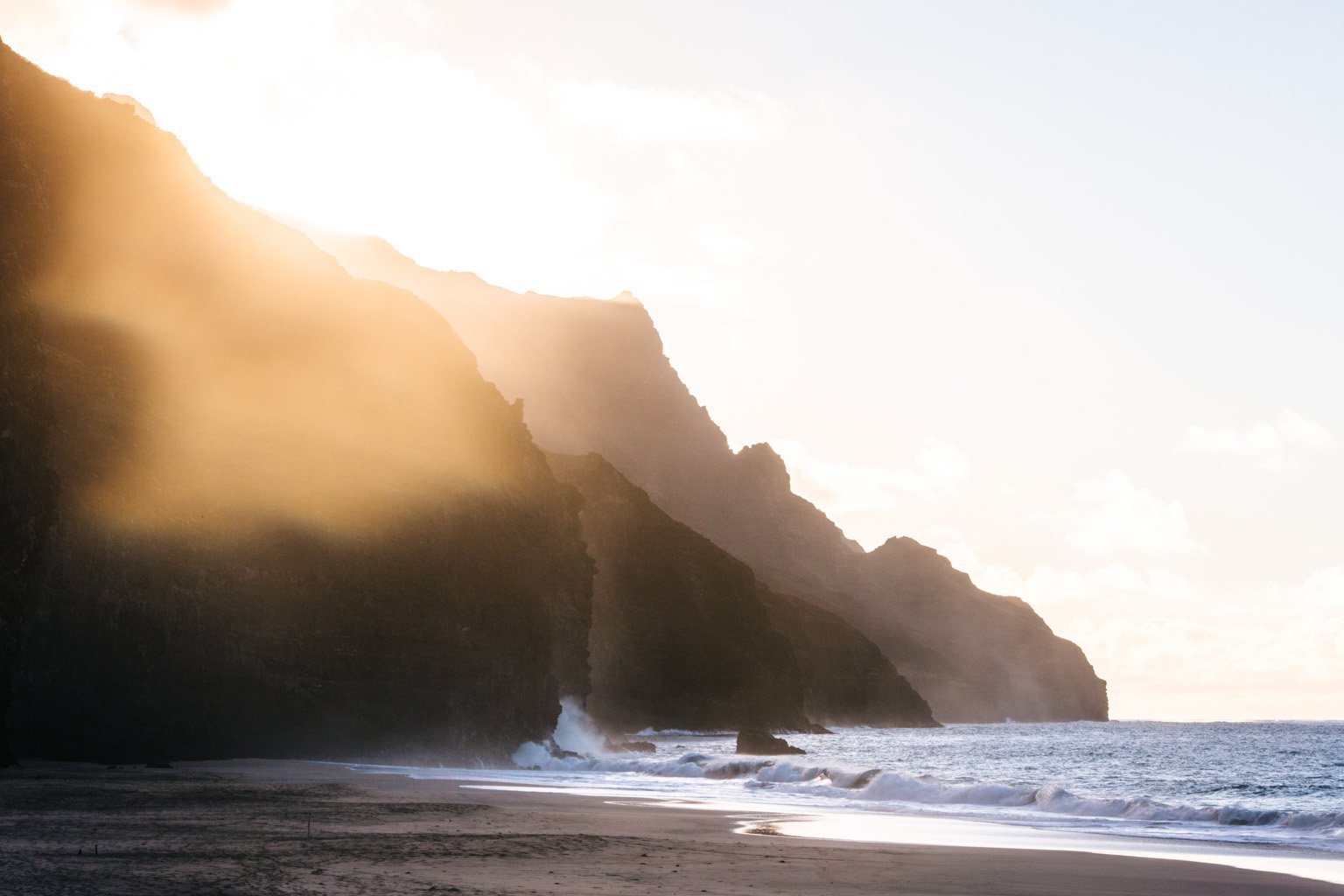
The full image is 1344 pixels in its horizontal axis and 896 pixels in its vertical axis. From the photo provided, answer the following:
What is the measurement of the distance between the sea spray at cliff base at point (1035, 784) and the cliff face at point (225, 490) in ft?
26.2

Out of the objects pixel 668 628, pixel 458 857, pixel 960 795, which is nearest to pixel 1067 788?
pixel 960 795

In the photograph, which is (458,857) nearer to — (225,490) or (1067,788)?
(1067,788)

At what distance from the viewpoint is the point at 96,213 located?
161 feet

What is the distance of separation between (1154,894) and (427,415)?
50961mm

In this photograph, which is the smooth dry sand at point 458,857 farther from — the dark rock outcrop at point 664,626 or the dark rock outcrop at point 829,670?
the dark rock outcrop at point 829,670

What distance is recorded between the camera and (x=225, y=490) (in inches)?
1821

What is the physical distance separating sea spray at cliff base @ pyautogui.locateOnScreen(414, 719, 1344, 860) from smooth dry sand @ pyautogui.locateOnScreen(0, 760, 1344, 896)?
326 inches

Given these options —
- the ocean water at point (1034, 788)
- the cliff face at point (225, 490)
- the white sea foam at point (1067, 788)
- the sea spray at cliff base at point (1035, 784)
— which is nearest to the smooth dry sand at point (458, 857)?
the ocean water at point (1034, 788)

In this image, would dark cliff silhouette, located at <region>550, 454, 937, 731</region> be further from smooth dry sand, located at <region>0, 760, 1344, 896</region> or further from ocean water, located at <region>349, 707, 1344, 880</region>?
smooth dry sand, located at <region>0, 760, 1344, 896</region>

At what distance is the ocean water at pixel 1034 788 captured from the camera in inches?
988

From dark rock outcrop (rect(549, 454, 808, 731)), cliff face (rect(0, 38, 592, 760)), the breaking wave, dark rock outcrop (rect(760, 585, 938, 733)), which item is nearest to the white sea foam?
the breaking wave

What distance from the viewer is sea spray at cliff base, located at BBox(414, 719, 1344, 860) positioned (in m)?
26.8

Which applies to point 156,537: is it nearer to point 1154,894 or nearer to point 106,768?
point 106,768

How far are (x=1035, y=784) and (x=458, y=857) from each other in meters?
30.5
